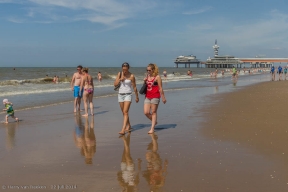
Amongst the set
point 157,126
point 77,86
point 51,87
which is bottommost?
point 157,126

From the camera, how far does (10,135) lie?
696 cm

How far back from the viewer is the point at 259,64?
6053 inches

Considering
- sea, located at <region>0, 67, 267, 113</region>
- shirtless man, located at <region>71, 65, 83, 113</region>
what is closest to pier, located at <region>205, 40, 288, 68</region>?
sea, located at <region>0, 67, 267, 113</region>

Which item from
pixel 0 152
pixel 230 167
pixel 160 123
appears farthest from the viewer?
pixel 160 123

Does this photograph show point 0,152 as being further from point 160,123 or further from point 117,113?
point 117,113

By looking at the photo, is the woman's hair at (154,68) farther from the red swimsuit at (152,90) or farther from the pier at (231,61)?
the pier at (231,61)

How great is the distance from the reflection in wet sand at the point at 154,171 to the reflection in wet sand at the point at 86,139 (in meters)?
0.91

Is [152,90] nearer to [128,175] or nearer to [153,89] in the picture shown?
[153,89]

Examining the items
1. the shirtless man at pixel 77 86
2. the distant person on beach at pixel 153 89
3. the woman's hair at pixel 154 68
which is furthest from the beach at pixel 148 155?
the shirtless man at pixel 77 86

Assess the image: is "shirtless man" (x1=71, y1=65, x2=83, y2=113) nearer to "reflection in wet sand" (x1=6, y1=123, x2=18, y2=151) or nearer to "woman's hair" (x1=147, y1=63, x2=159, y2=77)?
"reflection in wet sand" (x1=6, y1=123, x2=18, y2=151)

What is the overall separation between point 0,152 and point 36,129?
7.19 ft

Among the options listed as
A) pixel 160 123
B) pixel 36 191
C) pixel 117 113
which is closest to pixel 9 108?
pixel 117 113

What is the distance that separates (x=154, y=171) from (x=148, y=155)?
2.60ft

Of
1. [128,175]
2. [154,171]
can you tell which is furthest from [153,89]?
[128,175]
